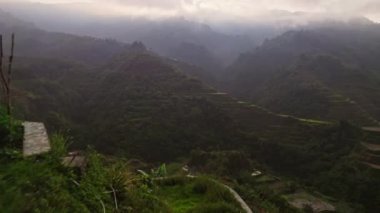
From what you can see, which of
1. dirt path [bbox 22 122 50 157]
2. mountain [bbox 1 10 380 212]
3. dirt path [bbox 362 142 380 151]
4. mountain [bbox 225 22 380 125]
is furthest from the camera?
mountain [bbox 225 22 380 125]

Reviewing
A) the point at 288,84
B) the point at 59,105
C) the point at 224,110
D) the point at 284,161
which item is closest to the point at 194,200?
the point at 284,161

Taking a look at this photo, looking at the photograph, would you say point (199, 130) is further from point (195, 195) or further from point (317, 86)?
point (195, 195)

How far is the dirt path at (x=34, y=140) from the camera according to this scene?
270 inches

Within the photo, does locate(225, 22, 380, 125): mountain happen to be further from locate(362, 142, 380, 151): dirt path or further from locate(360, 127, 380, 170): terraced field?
locate(362, 142, 380, 151): dirt path

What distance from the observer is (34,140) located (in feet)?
24.7

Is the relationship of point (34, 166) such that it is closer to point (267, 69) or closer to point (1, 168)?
point (1, 168)

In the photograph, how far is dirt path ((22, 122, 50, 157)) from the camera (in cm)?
685

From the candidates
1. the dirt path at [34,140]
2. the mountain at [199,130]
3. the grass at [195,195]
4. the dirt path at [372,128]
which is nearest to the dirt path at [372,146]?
the mountain at [199,130]

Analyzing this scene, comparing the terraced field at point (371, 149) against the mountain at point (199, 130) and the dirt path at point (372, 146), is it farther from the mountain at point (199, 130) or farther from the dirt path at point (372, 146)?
the mountain at point (199, 130)

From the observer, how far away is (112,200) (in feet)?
23.7

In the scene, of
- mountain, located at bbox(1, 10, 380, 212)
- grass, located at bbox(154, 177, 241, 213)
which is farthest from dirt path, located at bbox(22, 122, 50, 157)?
mountain, located at bbox(1, 10, 380, 212)

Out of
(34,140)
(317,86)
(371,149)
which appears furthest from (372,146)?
(34,140)

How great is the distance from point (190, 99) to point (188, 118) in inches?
442

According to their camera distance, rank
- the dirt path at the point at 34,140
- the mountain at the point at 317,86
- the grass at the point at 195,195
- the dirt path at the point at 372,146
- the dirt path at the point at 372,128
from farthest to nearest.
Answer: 1. the mountain at the point at 317,86
2. the dirt path at the point at 372,128
3. the dirt path at the point at 372,146
4. the grass at the point at 195,195
5. the dirt path at the point at 34,140
